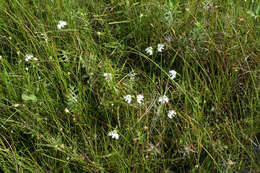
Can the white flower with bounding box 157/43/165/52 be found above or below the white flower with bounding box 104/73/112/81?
above

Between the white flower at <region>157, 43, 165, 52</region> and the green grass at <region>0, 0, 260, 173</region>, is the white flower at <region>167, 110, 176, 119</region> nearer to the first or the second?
the green grass at <region>0, 0, 260, 173</region>

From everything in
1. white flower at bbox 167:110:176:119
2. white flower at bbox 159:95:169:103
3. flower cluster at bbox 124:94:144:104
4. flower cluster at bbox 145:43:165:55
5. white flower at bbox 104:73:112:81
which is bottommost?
white flower at bbox 167:110:176:119

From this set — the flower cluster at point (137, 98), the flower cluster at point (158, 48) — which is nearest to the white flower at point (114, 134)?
the flower cluster at point (137, 98)

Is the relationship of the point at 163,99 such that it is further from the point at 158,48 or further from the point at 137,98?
the point at 158,48

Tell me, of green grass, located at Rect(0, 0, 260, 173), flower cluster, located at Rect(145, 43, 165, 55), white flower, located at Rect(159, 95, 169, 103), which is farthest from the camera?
flower cluster, located at Rect(145, 43, 165, 55)

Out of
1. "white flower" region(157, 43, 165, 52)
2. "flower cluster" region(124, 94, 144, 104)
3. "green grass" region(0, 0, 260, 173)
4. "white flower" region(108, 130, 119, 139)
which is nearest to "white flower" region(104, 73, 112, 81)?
"green grass" region(0, 0, 260, 173)

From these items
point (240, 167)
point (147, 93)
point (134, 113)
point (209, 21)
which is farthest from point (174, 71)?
point (240, 167)

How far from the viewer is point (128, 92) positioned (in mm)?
1757

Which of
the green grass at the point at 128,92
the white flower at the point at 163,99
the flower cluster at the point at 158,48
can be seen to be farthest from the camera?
the flower cluster at the point at 158,48

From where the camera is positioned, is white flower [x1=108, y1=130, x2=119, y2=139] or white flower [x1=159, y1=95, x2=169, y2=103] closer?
white flower [x1=108, y1=130, x2=119, y2=139]

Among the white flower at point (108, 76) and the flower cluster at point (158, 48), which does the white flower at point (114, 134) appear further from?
the flower cluster at point (158, 48)

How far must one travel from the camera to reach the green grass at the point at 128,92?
5.05 ft

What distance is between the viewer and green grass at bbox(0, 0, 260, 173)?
5.05 ft

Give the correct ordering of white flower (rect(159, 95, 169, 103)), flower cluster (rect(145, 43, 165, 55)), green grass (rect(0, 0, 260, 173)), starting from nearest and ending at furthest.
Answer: green grass (rect(0, 0, 260, 173))
white flower (rect(159, 95, 169, 103))
flower cluster (rect(145, 43, 165, 55))
